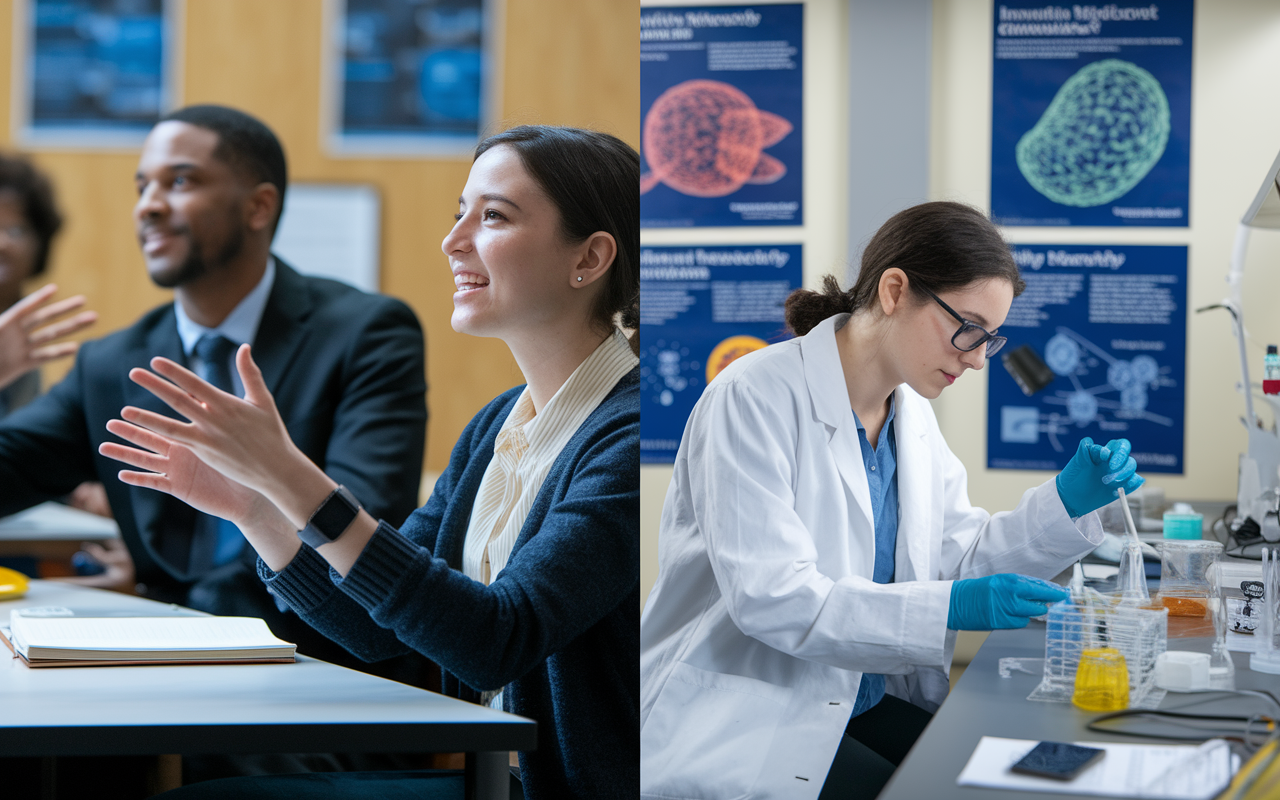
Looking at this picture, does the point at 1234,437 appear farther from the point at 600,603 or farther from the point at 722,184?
the point at 600,603

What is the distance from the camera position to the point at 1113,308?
3395mm

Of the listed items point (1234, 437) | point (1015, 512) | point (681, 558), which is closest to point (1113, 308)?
point (1234, 437)

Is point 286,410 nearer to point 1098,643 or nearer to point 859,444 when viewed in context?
point 859,444

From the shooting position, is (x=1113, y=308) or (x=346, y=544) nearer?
(x=346, y=544)

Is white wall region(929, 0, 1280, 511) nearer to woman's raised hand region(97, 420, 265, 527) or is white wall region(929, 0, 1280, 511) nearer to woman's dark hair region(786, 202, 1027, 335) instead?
woman's dark hair region(786, 202, 1027, 335)

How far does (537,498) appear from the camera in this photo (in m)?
1.29

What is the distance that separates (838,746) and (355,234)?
3.24 ft

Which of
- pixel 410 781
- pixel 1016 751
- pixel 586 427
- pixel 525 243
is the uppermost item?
pixel 525 243

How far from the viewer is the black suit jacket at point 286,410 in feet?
4.97

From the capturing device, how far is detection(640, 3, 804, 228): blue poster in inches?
145

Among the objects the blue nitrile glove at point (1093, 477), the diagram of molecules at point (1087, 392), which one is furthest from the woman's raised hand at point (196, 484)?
the diagram of molecules at point (1087, 392)

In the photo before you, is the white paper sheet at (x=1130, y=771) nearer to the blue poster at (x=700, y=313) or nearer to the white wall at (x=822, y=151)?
the white wall at (x=822, y=151)

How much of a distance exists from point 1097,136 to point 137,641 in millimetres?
3175

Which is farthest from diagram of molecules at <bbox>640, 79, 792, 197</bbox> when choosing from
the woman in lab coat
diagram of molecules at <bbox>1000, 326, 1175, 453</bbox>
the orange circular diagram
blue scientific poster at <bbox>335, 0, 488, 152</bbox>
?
blue scientific poster at <bbox>335, 0, 488, 152</bbox>
